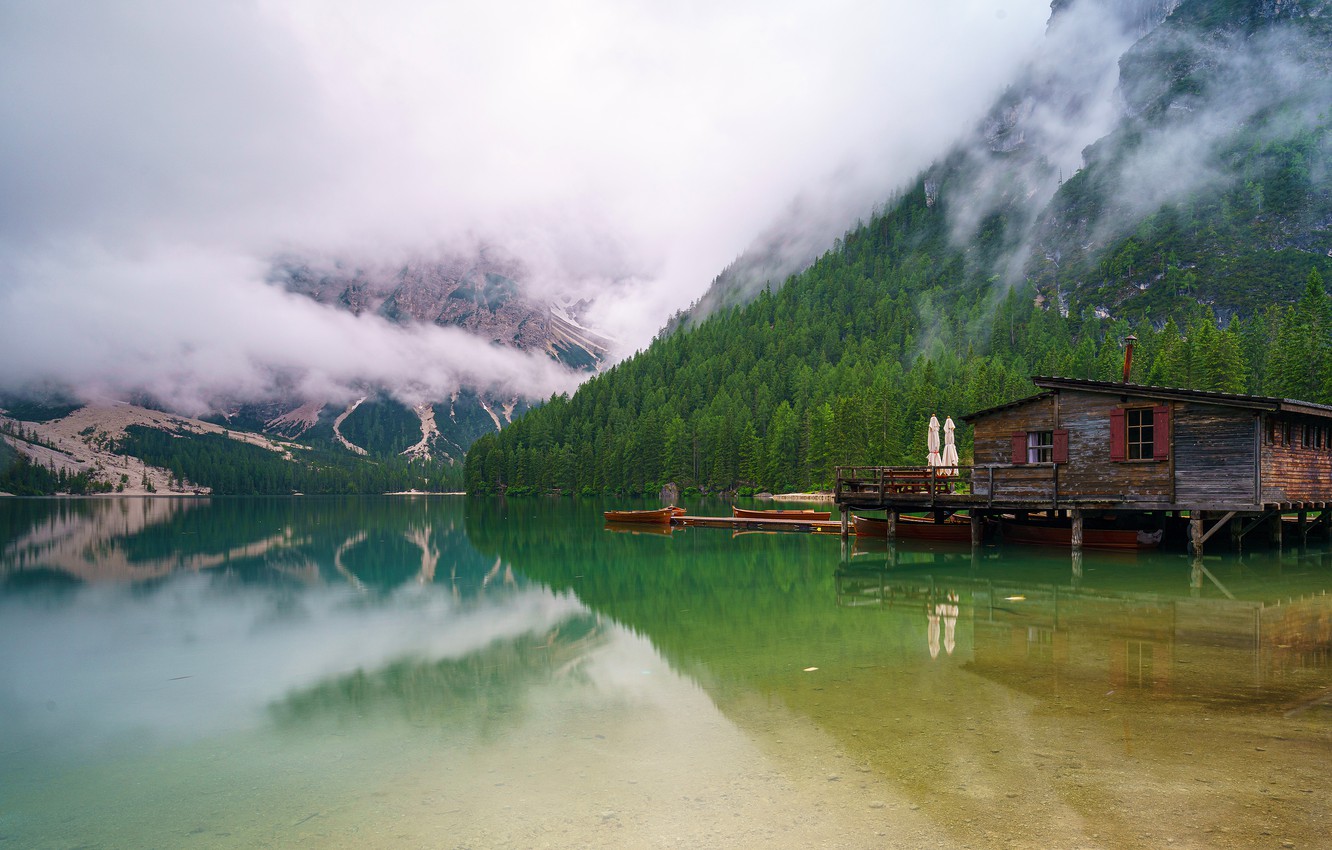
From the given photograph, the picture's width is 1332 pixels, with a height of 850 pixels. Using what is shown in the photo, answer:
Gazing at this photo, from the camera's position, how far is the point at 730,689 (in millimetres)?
12234

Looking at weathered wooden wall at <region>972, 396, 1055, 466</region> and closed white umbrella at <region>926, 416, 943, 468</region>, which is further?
closed white umbrella at <region>926, 416, 943, 468</region>

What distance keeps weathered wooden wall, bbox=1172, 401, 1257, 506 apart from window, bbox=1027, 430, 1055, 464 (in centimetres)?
483

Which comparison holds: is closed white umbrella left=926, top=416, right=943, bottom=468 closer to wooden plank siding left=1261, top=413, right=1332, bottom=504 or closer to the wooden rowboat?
wooden plank siding left=1261, top=413, right=1332, bottom=504

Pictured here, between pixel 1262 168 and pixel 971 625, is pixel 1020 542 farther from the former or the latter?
pixel 1262 168

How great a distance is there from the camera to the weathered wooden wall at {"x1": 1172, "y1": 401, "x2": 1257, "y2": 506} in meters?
27.6

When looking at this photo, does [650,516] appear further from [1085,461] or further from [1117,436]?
[1117,436]

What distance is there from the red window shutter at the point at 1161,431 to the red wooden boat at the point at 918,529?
9.46m

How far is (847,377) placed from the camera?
132 m

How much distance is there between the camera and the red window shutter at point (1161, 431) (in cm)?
2912

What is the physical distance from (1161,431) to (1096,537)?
539 centimetres

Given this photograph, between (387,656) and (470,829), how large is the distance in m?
10.0

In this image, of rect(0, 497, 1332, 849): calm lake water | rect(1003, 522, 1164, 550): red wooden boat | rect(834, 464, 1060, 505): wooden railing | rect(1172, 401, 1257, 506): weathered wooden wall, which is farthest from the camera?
rect(834, 464, 1060, 505): wooden railing

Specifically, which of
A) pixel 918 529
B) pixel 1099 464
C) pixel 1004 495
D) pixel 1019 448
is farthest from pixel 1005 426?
pixel 918 529

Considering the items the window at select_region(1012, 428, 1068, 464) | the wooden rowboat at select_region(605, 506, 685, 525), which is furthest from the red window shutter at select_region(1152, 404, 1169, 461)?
the wooden rowboat at select_region(605, 506, 685, 525)
